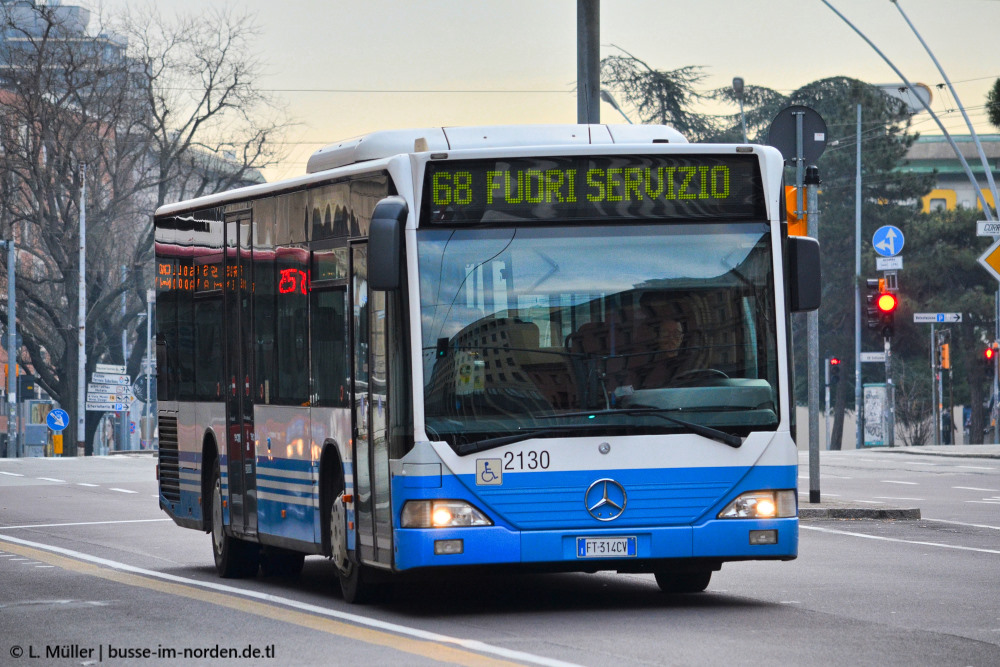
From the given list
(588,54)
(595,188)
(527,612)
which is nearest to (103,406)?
(588,54)

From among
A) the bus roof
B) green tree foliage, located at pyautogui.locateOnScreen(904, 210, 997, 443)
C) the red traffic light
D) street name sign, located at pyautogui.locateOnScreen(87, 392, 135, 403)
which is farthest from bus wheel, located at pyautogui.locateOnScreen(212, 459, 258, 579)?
green tree foliage, located at pyautogui.locateOnScreen(904, 210, 997, 443)

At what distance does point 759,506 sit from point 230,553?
514cm

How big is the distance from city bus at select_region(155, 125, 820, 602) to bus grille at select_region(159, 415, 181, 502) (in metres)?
4.87

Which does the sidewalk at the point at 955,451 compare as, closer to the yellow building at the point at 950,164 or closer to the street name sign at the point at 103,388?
the street name sign at the point at 103,388

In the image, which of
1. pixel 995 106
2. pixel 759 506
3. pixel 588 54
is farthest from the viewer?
pixel 995 106

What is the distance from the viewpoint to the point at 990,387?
7538cm

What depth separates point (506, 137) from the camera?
12.6 metres

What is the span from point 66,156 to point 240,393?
45.3 metres

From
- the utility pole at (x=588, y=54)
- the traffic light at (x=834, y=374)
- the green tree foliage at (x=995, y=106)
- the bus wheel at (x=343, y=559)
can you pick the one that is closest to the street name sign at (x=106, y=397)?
the green tree foliage at (x=995, y=106)

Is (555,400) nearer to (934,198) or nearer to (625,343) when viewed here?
(625,343)

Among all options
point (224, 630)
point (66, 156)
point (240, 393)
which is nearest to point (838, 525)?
point (240, 393)

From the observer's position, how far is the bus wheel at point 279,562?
15.6 m

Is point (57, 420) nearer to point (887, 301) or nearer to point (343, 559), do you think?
point (887, 301)

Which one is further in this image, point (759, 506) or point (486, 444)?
point (759, 506)
